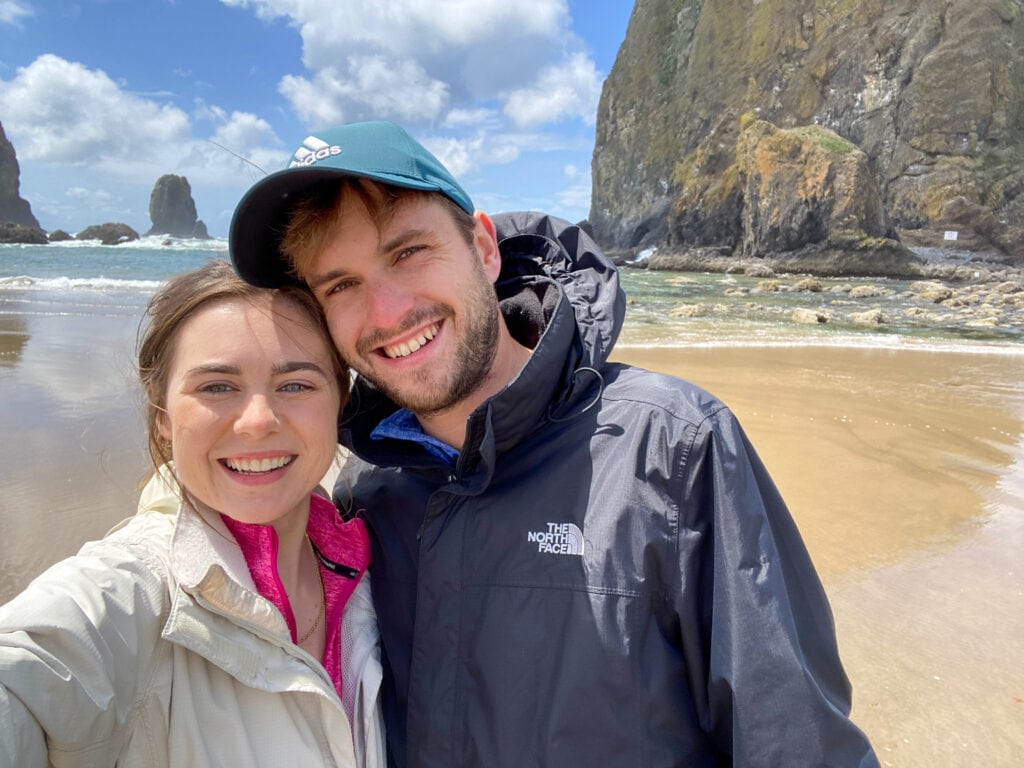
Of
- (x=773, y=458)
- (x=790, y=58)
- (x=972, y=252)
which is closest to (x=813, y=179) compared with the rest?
(x=972, y=252)

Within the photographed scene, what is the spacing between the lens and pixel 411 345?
5.45 feet

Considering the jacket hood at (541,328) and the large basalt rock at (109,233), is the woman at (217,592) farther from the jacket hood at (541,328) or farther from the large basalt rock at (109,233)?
the large basalt rock at (109,233)

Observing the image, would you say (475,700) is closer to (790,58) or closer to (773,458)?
(773,458)

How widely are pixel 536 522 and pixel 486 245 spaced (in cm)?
90

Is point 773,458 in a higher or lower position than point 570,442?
lower

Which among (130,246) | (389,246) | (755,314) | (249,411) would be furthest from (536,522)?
(130,246)

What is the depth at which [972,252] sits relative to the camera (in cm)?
3934

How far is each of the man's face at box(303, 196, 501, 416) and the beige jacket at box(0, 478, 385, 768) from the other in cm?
56

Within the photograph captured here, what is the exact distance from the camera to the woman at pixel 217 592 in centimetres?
98

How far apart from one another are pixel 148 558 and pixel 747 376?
759 centimetres

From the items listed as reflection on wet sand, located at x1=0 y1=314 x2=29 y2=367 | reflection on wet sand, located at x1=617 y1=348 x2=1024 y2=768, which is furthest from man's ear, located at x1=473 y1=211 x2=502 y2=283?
reflection on wet sand, located at x1=0 y1=314 x2=29 y2=367

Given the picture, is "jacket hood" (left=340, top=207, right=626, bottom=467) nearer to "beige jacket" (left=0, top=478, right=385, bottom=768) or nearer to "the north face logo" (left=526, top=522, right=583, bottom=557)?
"the north face logo" (left=526, top=522, right=583, bottom=557)

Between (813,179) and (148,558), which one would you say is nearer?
(148,558)

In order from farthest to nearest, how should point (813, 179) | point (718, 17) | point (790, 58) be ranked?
point (718, 17)
point (790, 58)
point (813, 179)
